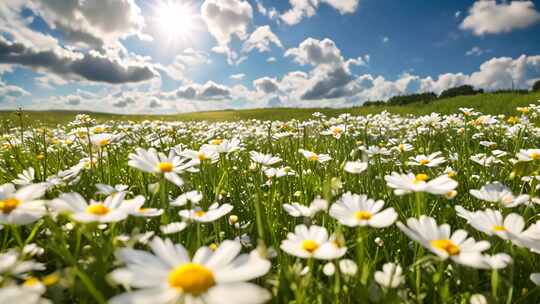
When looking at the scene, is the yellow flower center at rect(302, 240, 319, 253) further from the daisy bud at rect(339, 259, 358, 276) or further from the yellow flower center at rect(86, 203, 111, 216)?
the yellow flower center at rect(86, 203, 111, 216)

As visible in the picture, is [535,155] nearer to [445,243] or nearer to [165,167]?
[445,243]

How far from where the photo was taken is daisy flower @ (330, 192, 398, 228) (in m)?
1.04

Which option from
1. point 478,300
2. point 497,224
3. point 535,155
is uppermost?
point 535,155

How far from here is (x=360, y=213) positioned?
115 cm

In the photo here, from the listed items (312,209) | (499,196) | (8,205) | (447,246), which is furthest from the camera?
(499,196)

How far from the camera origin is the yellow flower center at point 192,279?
768 millimetres

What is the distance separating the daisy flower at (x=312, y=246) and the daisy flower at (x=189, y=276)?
159 millimetres

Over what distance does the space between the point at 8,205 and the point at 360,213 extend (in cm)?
117

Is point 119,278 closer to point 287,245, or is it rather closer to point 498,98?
point 287,245

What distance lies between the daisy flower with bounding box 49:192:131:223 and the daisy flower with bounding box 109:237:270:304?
20 centimetres

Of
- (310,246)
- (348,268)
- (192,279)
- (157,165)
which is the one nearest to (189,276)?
(192,279)

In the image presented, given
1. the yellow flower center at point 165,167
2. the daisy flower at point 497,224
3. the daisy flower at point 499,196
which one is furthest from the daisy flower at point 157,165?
the daisy flower at point 499,196

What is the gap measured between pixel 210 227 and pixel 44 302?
1.11 meters

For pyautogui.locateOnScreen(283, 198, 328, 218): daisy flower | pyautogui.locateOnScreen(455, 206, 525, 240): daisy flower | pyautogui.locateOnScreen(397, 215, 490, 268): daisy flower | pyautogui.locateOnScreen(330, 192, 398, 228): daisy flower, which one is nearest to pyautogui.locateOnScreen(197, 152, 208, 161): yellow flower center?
pyautogui.locateOnScreen(283, 198, 328, 218): daisy flower
